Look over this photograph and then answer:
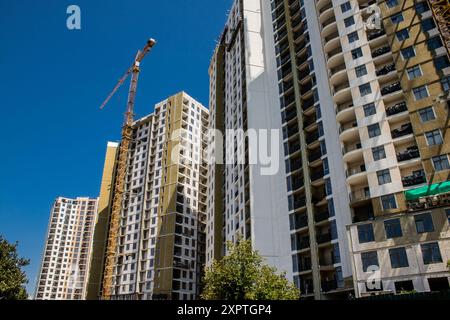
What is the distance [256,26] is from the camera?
8106 cm

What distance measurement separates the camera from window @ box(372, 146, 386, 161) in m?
46.0

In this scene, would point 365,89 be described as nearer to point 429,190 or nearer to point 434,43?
point 434,43

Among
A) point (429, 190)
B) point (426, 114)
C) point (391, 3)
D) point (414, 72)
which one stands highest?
point (391, 3)

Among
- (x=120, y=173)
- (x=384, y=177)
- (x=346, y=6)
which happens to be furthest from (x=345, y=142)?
(x=120, y=173)

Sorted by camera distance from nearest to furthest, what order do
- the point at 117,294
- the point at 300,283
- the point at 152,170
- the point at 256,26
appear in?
the point at 300,283
the point at 256,26
the point at 117,294
the point at 152,170

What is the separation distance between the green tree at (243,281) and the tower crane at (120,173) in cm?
5752

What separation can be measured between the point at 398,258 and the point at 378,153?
13.1 metres

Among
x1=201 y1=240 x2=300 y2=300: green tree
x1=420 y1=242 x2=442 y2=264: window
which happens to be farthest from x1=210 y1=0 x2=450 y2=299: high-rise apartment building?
x1=201 y1=240 x2=300 y2=300: green tree

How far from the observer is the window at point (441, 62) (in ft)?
146

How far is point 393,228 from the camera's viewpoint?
133ft
